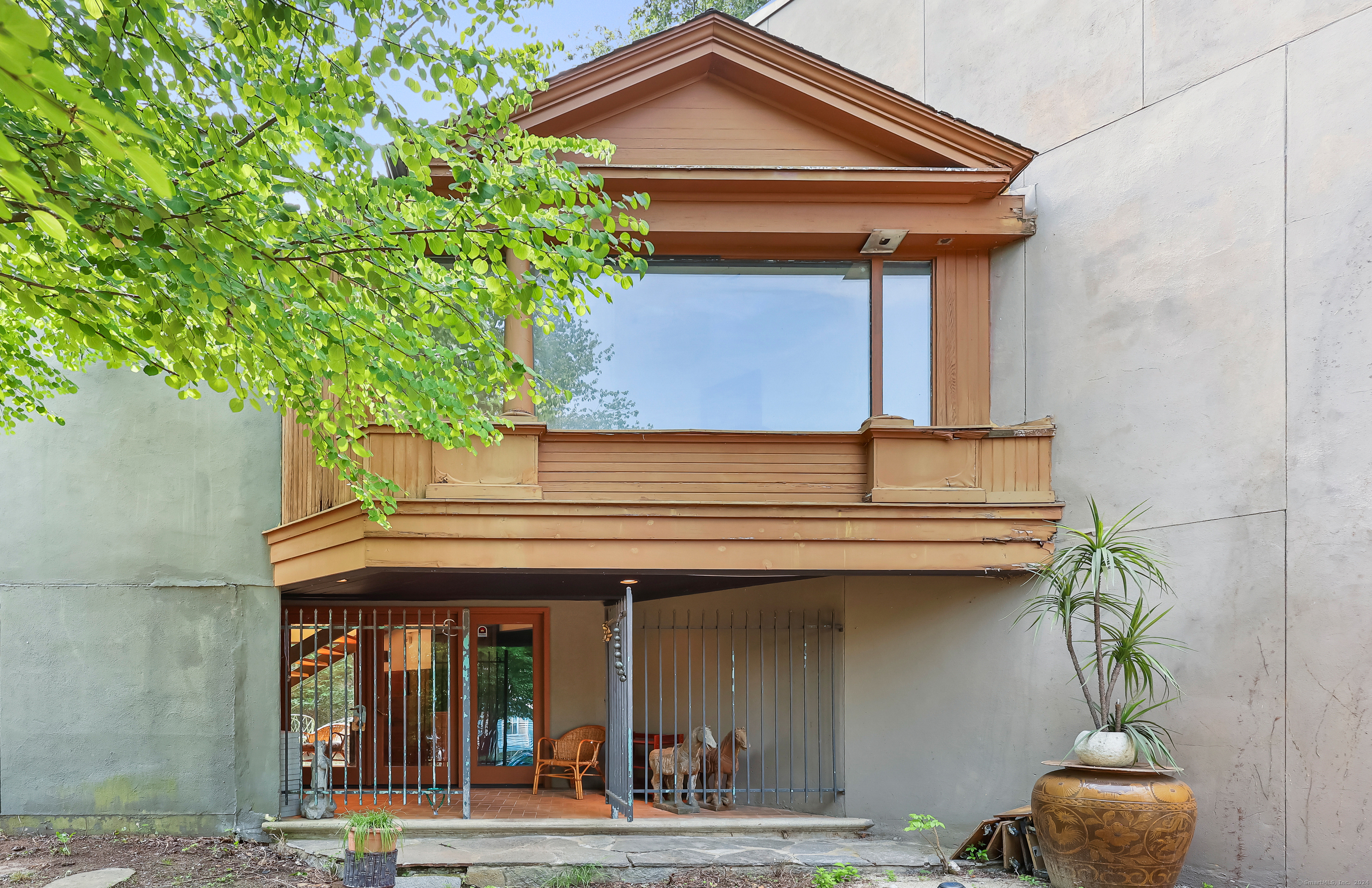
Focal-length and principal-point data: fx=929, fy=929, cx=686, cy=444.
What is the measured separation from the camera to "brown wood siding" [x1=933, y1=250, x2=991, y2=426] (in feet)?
25.3

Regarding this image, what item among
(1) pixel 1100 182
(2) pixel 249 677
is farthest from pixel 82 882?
(1) pixel 1100 182

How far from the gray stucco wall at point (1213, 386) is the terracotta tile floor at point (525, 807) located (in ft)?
4.99

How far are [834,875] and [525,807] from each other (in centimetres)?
405

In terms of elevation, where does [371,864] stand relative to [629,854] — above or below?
above

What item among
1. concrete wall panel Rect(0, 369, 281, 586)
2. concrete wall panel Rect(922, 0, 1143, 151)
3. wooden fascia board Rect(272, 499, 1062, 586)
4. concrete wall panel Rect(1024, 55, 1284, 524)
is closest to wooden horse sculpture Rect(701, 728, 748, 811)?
wooden fascia board Rect(272, 499, 1062, 586)

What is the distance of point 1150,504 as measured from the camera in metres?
6.91

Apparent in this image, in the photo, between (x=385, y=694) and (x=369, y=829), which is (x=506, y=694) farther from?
(x=369, y=829)

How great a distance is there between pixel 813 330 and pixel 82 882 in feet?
22.9

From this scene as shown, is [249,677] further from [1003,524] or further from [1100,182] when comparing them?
[1100,182]

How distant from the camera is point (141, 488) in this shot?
28.0 ft

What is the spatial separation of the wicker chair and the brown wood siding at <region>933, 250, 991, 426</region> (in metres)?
5.40

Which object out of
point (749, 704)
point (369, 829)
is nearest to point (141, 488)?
point (369, 829)

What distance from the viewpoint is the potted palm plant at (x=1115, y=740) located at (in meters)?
5.70

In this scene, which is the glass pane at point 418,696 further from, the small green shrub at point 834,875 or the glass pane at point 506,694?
the small green shrub at point 834,875
